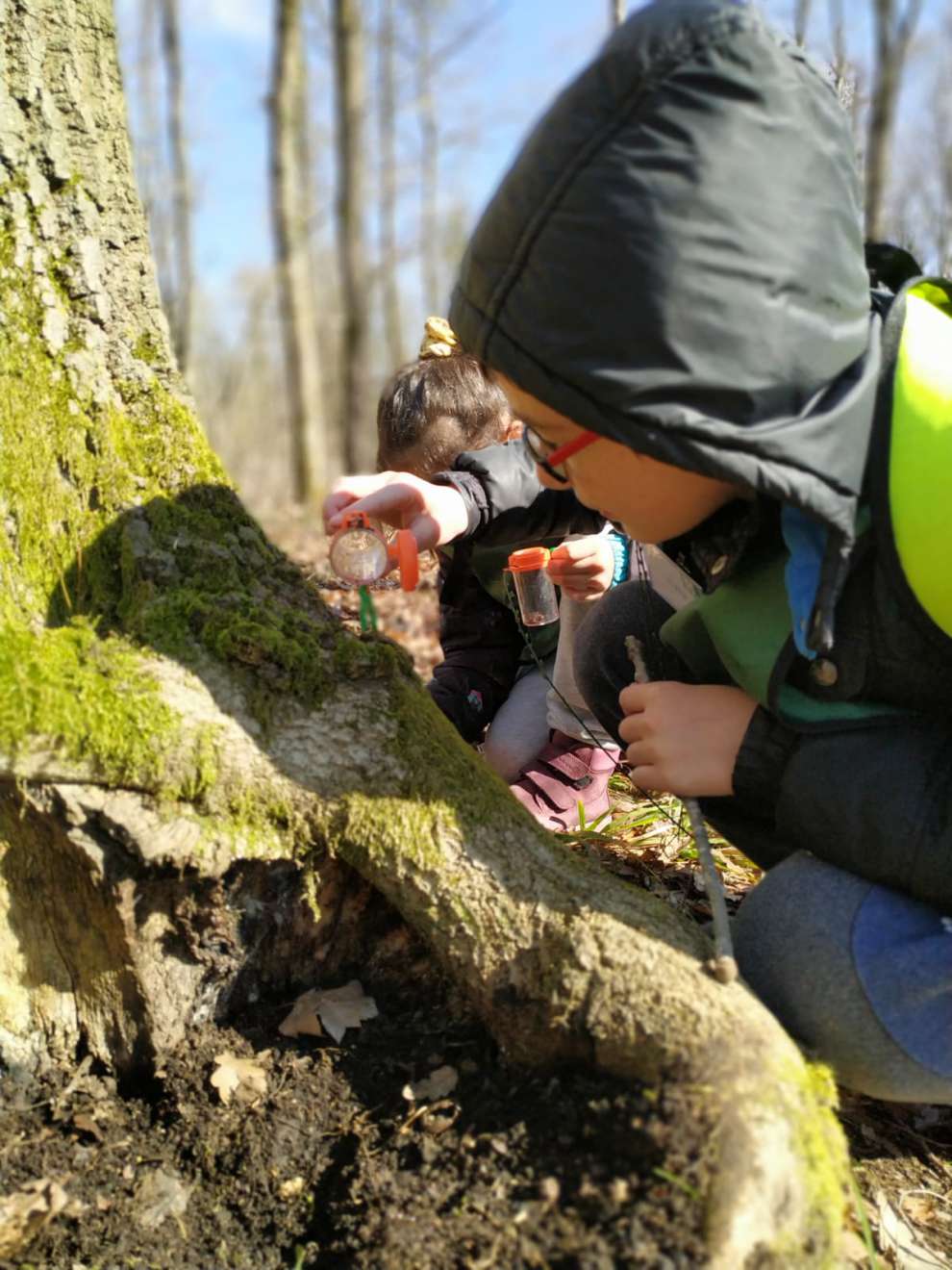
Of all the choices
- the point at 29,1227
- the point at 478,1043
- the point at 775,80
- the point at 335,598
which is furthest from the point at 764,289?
the point at 335,598

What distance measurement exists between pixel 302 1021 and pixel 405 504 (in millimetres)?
1270

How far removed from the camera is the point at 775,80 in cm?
146

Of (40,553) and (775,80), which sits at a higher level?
(775,80)

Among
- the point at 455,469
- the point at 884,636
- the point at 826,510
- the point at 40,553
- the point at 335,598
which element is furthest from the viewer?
the point at 335,598

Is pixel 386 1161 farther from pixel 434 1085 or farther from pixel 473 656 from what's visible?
pixel 473 656

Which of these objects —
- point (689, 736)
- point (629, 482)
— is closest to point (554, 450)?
point (629, 482)

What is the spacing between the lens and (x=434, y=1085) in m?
1.78

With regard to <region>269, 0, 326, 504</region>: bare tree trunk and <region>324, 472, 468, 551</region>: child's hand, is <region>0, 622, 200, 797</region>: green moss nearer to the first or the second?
<region>324, 472, 468, 551</region>: child's hand

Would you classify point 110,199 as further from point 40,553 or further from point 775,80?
point 775,80

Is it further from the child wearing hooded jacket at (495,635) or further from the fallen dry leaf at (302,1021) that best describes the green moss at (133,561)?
the child wearing hooded jacket at (495,635)

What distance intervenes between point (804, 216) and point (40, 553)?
1.57 meters

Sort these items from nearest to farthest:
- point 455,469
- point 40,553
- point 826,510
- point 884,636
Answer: point 826,510, point 884,636, point 40,553, point 455,469

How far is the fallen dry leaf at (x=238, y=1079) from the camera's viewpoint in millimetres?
1836

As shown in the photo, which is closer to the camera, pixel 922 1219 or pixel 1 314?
pixel 922 1219
